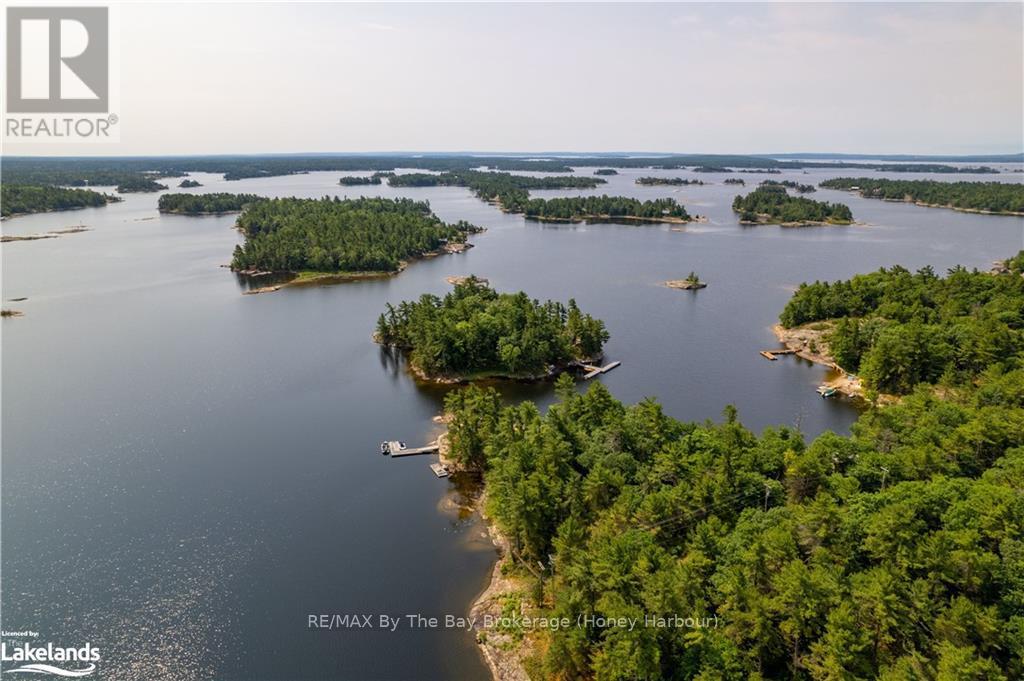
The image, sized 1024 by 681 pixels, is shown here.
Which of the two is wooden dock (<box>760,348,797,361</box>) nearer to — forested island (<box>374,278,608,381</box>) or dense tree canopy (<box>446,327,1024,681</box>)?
forested island (<box>374,278,608,381</box>)

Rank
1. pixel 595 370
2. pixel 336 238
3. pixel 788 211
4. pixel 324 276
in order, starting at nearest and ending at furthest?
pixel 595 370 → pixel 324 276 → pixel 336 238 → pixel 788 211

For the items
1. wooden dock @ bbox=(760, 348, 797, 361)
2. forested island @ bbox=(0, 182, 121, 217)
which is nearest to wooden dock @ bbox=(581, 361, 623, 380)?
wooden dock @ bbox=(760, 348, 797, 361)

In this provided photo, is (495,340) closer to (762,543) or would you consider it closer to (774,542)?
(762,543)

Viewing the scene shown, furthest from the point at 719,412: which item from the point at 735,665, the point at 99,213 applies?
the point at 99,213

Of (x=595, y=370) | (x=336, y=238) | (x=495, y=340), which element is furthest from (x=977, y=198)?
(x=495, y=340)

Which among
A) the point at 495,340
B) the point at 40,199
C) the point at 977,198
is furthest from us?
the point at 40,199

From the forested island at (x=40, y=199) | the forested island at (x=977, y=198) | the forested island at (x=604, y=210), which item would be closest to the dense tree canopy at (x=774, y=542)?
the forested island at (x=604, y=210)
